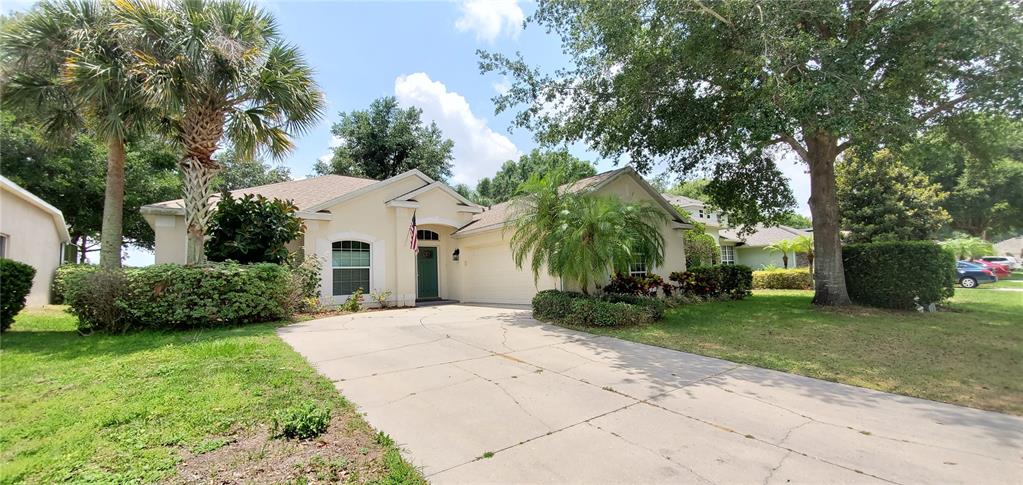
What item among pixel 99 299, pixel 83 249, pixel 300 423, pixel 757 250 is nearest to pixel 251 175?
pixel 83 249

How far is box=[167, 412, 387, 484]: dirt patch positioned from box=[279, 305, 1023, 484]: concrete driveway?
0.32 m

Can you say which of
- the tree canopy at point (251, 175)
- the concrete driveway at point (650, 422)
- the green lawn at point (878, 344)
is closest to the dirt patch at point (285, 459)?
the concrete driveway at point (650, 422)

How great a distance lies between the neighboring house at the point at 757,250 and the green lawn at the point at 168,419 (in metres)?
31.2

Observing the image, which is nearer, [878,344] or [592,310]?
[878,344]

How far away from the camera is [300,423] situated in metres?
3.56

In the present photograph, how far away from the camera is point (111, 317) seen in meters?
8.23

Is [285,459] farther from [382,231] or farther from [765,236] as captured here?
[765,236]

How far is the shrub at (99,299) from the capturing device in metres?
8.01

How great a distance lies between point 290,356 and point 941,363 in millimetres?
10135

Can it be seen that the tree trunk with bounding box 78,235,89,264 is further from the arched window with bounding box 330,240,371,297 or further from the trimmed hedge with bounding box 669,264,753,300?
the trimmed hedge with bounding box 669,264,753,300

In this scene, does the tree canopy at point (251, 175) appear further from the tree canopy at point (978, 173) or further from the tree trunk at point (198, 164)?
the tree canopy at point (978, 173)

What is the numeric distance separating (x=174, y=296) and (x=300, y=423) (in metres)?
7.31

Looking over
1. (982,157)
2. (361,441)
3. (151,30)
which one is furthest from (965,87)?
(151,30)

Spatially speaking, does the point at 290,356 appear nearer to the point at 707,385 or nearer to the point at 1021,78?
the point at 707,385
